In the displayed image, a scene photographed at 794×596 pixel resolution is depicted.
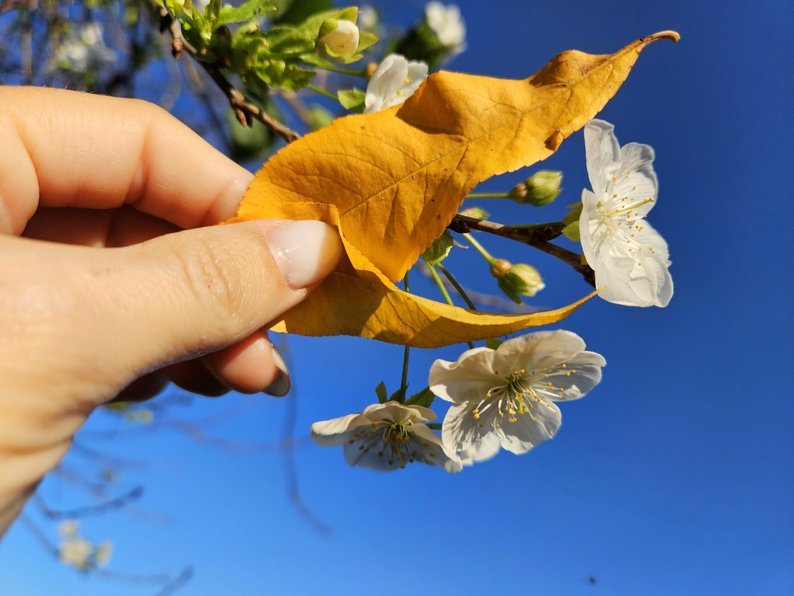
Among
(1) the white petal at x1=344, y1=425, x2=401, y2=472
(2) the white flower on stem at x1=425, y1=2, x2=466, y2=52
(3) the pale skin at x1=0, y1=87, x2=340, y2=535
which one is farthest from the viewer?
(2) the white flower on stem at x1=425, y1=2, x2=466, y2=52

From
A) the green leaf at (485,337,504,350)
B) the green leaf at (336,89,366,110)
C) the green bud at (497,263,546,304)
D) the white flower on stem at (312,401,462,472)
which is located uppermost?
the green leaf at (336,89,366,110)

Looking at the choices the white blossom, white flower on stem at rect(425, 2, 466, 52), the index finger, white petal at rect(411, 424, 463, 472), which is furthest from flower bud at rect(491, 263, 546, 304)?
the white blossom

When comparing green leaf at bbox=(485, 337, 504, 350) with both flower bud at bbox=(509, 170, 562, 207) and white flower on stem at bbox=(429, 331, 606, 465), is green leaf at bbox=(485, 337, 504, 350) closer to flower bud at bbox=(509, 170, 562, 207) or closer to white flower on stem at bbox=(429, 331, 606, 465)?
white flower on stem at bbox=(429, 331, 606, 465)

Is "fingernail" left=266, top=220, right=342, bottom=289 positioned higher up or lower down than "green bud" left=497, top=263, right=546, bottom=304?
higher up

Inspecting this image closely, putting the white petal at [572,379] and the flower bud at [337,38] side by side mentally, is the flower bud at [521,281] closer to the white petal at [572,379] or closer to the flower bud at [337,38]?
the white petal at [572,379]

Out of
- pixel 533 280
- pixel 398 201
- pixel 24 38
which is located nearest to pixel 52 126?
pixel 398 201

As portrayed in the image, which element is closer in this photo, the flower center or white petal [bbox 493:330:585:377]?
white petal [bbox 493:330:585:377]
